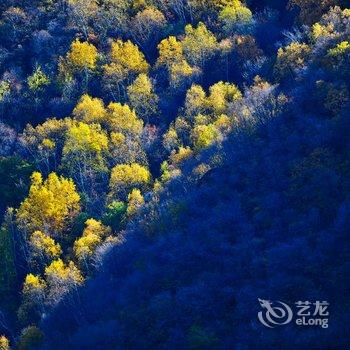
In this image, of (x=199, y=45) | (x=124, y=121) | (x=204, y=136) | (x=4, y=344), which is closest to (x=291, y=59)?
(x=204, y=136)

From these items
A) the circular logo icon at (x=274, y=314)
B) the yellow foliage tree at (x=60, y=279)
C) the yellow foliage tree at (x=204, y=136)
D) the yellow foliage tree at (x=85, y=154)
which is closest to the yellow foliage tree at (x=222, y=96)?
the yellow foliage tree at (x=204, y=136)

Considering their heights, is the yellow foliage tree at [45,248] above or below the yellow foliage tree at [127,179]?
below

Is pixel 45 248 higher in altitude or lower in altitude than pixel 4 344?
higher

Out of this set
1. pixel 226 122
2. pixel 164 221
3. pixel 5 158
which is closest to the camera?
pixel 164 221

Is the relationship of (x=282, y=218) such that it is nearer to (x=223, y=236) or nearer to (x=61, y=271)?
(x=223, y=236)

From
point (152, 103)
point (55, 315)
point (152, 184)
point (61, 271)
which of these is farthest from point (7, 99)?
point (55, 315)

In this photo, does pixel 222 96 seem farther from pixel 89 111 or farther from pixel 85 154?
pixel 85 154

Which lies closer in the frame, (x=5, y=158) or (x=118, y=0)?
(x=5, y=158)

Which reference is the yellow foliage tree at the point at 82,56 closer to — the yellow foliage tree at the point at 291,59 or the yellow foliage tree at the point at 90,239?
the yellow foliage tree at the point at 291,59
